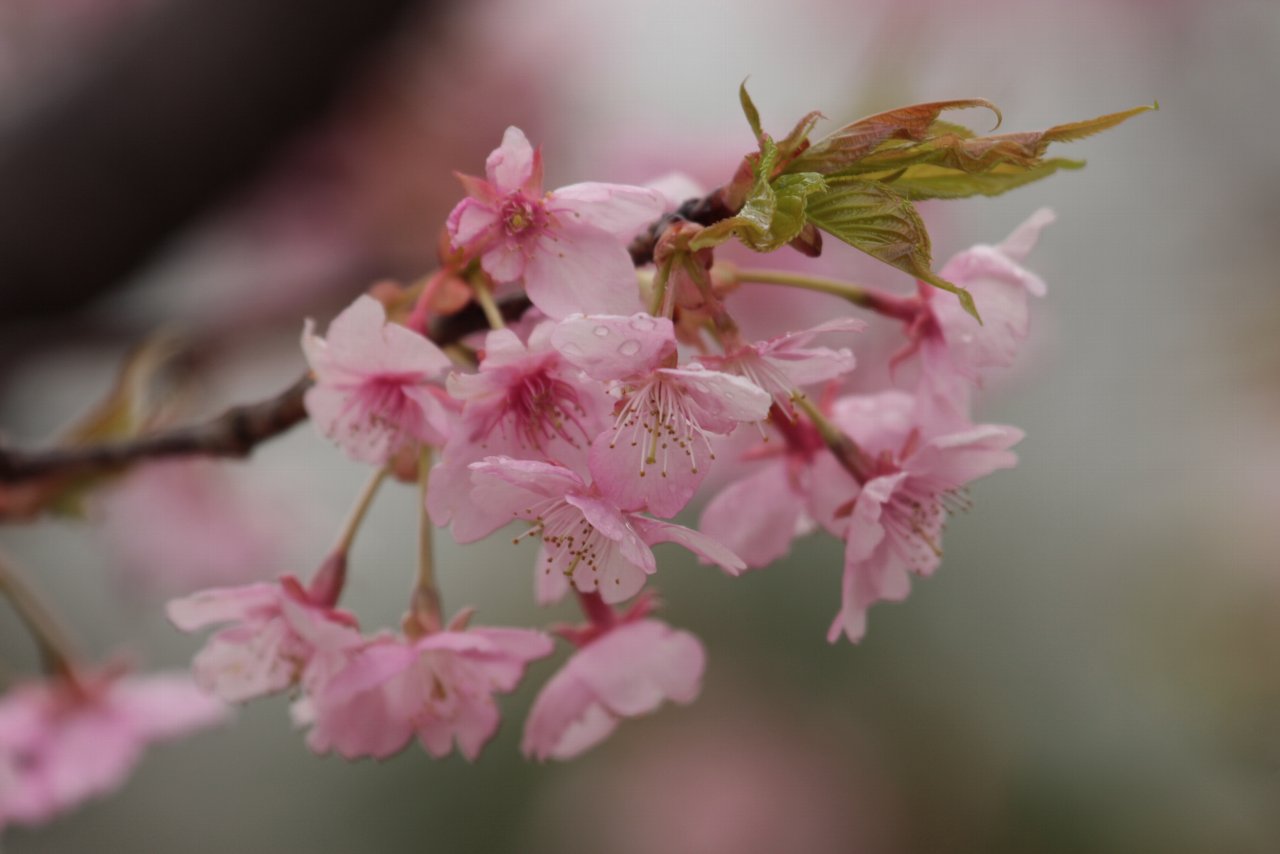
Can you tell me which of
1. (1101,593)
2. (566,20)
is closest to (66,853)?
(566,20)

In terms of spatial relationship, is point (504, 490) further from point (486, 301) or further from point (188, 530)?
point (188, 530)

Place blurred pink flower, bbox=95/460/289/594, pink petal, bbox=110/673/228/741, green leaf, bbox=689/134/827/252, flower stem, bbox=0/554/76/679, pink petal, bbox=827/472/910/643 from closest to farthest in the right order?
1. green leaf, bbox=689/134/827/252
2. pink petal, bbox=827/472/910/643
3. flower stem, bbox=0/554/76/679
4. pink petal, bbox=110/673/228/741
5. blurred pink flower, bbox=95/460/289/594

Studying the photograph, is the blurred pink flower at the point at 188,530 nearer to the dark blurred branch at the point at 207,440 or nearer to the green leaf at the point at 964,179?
→ the dark blurred branch at the point at 207,440

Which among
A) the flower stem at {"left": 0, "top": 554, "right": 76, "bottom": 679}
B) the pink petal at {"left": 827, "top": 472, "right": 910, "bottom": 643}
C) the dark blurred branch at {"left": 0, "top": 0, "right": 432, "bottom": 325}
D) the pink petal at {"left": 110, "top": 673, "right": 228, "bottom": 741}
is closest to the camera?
the pink petal at {"left": 827, "top": 472, "right": 910, "bottom": 643}

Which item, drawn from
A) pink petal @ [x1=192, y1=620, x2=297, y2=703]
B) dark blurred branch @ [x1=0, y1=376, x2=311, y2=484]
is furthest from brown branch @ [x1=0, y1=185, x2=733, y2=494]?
pink petal @ [x1=192, y1=620, x2=297, y2=703]

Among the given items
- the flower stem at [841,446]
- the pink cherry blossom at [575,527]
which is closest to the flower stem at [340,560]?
the pink cherry blossom at [575,527]

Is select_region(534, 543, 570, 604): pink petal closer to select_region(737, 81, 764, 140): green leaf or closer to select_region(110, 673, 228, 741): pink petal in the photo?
select_region(737, 81, 764, 140): green leaf

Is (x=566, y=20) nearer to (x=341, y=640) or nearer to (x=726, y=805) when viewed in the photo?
(x=726, y=805)
